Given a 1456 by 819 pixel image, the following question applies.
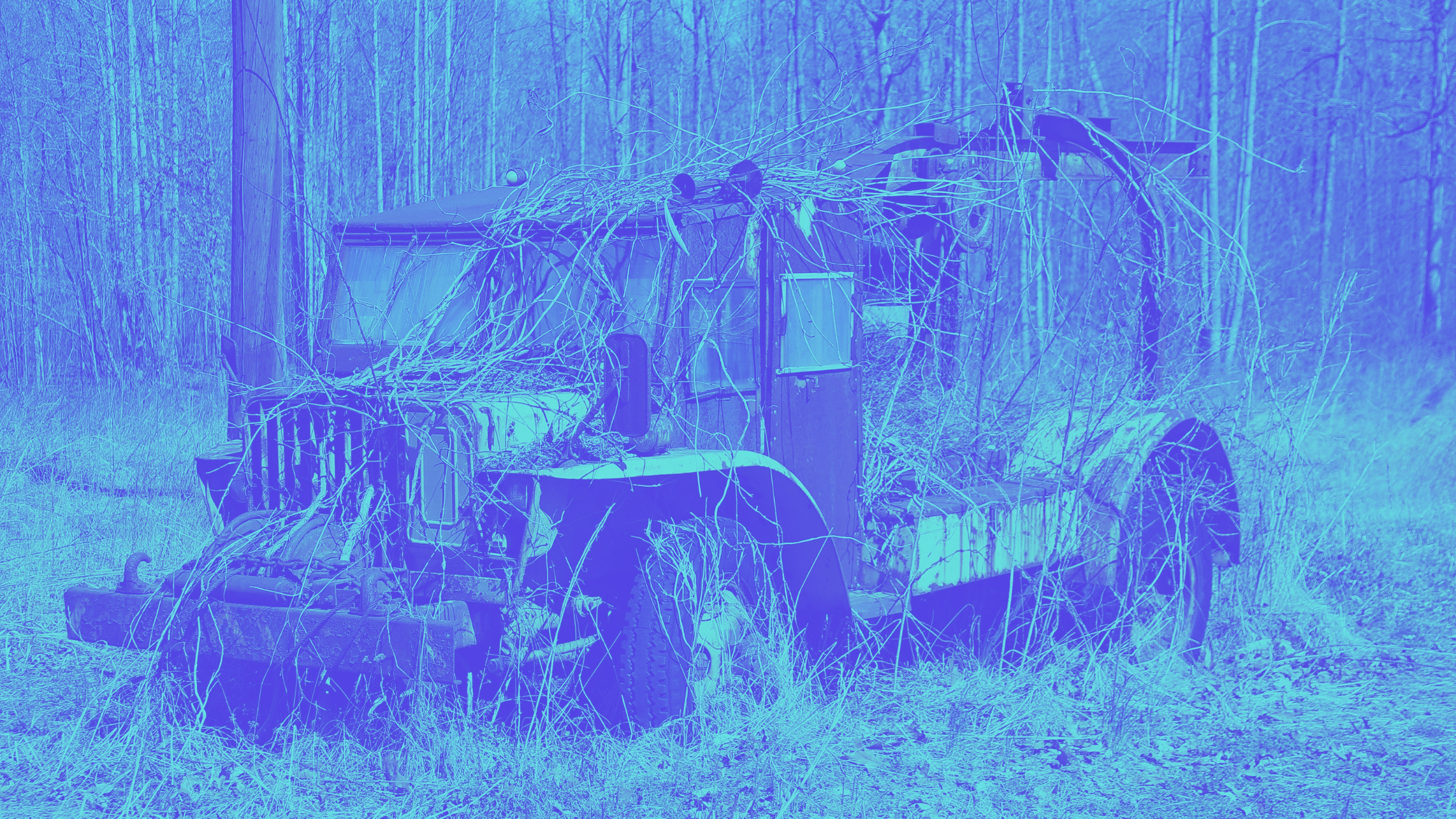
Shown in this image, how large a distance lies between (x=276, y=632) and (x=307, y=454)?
695mm

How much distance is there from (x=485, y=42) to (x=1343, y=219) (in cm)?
1984

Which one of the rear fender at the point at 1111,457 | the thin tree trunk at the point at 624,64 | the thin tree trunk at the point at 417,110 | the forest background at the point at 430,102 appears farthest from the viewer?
the thin tree trunk at the point at 624,64

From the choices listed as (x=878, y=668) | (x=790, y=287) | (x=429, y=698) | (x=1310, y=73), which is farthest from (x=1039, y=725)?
(x=1310, y=73)

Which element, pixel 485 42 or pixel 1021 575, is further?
pixel 485 42

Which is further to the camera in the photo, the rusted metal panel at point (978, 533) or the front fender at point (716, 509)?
the rusted metal panel at point (978, 533)

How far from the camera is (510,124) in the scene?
23.0 meters

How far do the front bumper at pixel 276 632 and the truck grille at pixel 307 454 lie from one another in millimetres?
480

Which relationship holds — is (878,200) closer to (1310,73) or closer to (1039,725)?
(1039,725)

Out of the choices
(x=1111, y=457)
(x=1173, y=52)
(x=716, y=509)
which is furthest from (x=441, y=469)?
(x=1173, y=52)

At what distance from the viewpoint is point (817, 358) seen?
5324 millimetres

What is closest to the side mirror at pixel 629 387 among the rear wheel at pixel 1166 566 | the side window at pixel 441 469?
the side window at pixel 441 469

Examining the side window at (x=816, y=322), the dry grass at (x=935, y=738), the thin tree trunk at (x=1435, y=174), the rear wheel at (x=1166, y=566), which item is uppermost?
the thin tree trunk at (x=1435, y=174)

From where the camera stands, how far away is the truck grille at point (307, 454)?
462 centimetres

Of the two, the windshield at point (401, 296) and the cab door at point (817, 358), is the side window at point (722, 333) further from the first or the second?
the windshield at point (401, 296)
